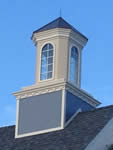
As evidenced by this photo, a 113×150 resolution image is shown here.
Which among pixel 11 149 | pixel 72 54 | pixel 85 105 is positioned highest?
pixel 72 54

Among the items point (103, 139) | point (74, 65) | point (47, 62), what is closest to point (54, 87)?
point (47, 62)

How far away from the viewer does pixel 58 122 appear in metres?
32.4

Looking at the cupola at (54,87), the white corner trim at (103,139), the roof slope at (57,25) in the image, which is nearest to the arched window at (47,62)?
the cupola at (54,87)

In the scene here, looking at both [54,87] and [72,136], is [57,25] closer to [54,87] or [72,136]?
[54,87]

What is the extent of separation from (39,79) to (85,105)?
232cm

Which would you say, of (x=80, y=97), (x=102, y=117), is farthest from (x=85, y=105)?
(x=102, y=117)

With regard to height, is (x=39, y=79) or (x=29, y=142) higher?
(x=39, y=79)

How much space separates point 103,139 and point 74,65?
5305mm

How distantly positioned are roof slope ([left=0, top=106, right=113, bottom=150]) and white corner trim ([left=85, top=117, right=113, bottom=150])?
0.14 metres

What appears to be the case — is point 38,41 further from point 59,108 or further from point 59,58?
point 59,108

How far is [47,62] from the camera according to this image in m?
34.4

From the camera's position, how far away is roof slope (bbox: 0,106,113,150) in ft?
99.2

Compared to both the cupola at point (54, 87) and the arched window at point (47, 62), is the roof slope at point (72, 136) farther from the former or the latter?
the arched window at point (47, 62)

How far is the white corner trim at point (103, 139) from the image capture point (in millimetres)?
29828
